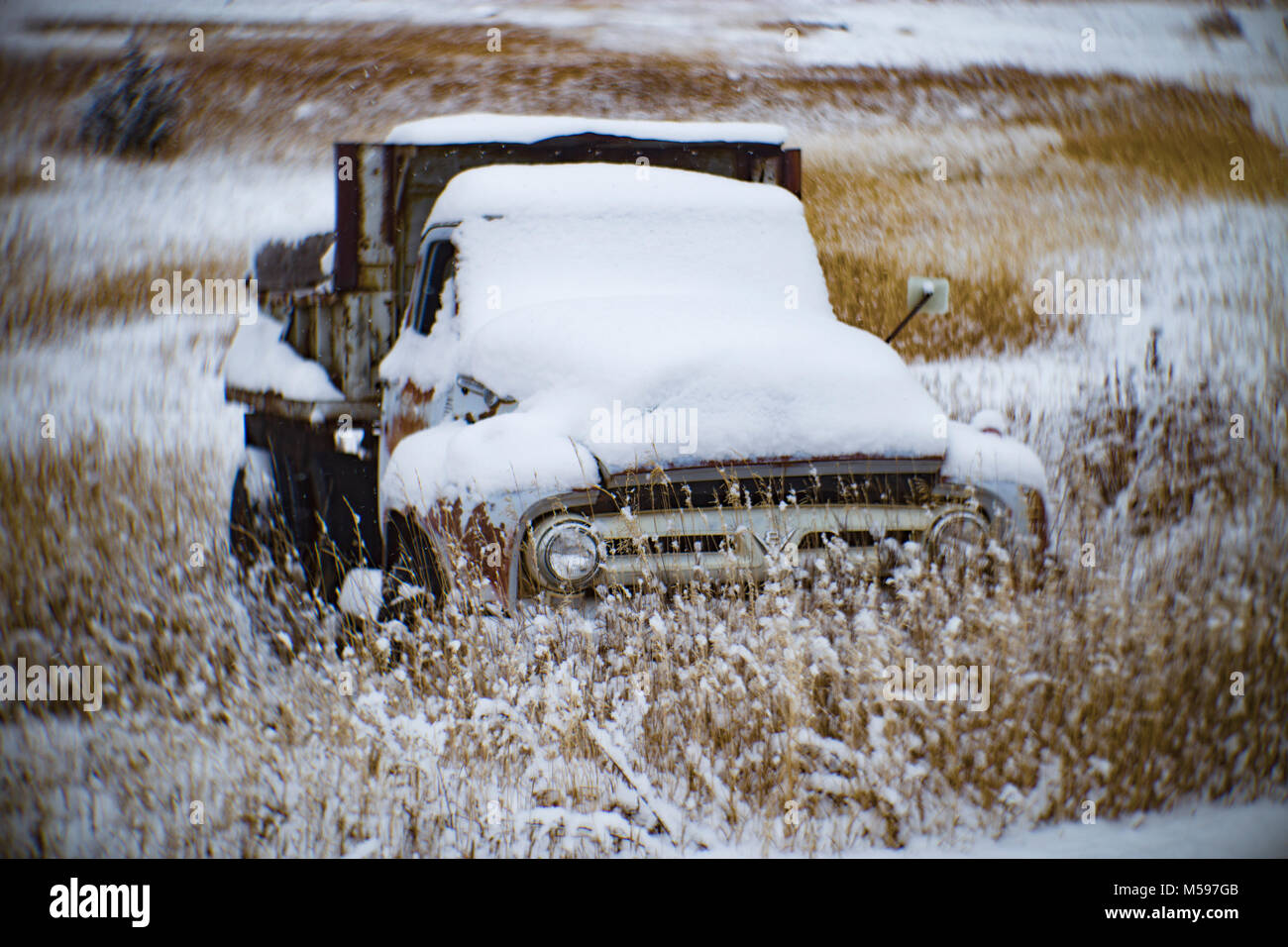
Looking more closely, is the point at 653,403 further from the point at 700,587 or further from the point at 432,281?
the point at 432,281

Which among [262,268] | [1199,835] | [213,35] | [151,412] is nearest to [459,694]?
[1199,835]

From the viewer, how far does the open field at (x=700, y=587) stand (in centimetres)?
291

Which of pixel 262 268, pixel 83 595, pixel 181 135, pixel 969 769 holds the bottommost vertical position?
pixel 83 595

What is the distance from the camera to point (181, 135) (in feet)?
34.8

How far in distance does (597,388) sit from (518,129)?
7.62ft

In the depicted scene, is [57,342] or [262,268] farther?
[57,342]

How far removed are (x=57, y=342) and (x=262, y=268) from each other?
5.70 meters

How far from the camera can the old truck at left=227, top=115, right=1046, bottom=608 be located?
327 centimetres

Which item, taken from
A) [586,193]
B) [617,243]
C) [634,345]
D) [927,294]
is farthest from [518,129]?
[927,294]

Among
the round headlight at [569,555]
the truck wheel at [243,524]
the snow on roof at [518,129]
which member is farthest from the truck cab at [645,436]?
the truck wheel at [243,524]

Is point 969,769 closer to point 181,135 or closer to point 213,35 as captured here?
point 213,35

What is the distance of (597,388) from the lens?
11.6 ft

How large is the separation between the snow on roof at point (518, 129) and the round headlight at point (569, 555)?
2.84m

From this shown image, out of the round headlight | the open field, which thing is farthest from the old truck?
the open field
